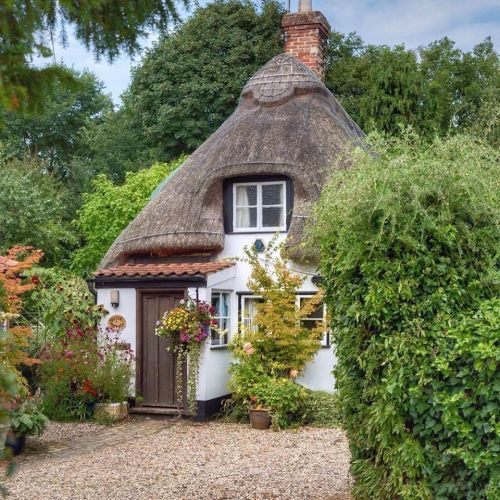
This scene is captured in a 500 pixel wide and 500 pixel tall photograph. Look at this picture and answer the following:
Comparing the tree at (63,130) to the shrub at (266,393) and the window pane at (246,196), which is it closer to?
the window pane at (246,196)

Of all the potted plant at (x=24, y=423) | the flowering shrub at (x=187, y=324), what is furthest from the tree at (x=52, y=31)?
the flowering shrub at (x=187, y=324)

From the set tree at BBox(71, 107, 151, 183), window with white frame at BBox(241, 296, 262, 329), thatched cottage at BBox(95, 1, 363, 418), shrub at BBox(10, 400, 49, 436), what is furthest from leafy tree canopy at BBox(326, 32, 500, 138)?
shrub at BBox(10, 400, 49, 436)

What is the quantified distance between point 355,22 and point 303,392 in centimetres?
1700

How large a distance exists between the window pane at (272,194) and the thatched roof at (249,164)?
1.13ft

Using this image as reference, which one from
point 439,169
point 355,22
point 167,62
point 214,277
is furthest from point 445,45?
point 439,169

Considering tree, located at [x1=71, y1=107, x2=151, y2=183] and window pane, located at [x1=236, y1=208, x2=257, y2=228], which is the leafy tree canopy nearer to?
window pane, located at [x1=236, y1=208, x2=257, y2=228]

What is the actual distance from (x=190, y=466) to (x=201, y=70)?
17.5 meters

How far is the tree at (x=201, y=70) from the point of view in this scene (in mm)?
23578

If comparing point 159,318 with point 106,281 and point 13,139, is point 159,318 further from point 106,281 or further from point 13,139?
point 13,139

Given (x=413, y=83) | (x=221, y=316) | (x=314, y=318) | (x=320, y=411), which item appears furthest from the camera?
(x=413, y=83)

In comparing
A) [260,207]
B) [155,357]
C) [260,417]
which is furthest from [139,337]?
[260,207]

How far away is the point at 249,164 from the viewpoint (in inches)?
516

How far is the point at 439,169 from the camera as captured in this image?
5508mm

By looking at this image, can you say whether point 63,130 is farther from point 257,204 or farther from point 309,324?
point 309,324
